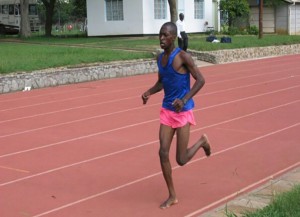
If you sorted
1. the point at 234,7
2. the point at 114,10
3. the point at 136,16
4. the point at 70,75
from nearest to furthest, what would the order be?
the point at 70,75 → the point at 136,16 → the point at 114,10 → the point at 234,7

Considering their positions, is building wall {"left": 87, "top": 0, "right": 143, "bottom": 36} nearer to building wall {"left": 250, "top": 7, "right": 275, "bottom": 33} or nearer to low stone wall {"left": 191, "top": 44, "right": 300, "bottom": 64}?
low stone wall {"left": 191, "top": 44, "right": 300, "bottom": 64}

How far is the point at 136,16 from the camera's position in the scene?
117 feet

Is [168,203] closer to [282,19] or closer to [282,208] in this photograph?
[282,208]

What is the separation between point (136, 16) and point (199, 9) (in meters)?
6.24

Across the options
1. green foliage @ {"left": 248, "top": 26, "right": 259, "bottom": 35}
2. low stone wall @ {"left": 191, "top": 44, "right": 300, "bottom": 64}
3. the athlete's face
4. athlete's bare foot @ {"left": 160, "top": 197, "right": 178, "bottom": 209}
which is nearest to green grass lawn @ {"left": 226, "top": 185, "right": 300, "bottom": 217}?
athlete's bare foot @ {"left": 160, "top": 197, "right": 178, "bottom": 209}

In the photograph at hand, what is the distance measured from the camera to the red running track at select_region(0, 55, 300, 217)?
584 centimetres

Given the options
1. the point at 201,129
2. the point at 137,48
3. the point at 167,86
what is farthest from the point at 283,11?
the point at 167,86

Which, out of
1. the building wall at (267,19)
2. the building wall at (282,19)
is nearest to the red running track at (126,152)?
the building wall at (282,19)

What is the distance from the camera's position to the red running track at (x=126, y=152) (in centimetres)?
584

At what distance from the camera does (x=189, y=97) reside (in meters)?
5.34

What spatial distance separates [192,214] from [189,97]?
1.12 metres

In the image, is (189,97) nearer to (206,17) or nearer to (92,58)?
(92,58)

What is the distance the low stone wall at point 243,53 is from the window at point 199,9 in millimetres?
8993

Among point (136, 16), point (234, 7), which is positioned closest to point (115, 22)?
point (136, 16)
